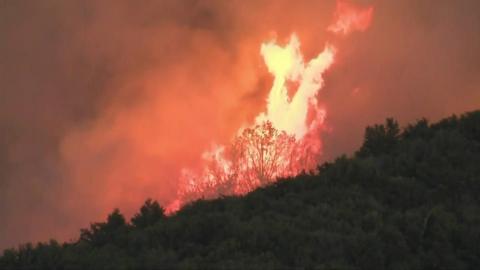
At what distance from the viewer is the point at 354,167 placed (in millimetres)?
16406

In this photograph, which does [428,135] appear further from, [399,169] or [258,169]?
[258,169]

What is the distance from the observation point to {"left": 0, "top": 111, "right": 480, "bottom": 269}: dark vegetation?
→ 12.2 meters

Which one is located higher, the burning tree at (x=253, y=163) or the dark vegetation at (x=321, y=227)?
the burning tree at (x=253, y=163)

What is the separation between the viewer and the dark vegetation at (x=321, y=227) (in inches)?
479

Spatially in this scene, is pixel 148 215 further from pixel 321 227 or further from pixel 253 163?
pixel 253 163

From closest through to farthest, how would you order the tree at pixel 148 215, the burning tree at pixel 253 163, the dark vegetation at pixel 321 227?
the dark vegetation at pixel 321 227 < the tree at pixel 148 215 < the burning tree at pixel 253 163

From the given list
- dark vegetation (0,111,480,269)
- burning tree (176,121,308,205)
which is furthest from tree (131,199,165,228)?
burning tree (176,121,308,205)

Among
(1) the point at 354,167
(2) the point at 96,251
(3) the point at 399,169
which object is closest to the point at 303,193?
(1) the point at 354,167

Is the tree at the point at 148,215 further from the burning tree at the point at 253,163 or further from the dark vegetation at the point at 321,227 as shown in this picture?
the burning tree at the point at 253,163

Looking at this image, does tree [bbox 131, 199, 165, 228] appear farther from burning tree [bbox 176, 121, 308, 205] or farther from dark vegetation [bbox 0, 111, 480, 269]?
burning tree [bbox 176, 121, 308, 205]

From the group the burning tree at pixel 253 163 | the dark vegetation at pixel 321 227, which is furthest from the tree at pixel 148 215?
the burning tree at pixel 253 163

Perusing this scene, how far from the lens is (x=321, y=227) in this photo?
1334cm

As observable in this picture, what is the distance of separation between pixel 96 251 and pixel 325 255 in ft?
12.1

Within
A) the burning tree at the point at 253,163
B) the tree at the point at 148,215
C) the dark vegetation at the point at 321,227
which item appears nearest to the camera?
the dark vegetation at the point at 321,227
